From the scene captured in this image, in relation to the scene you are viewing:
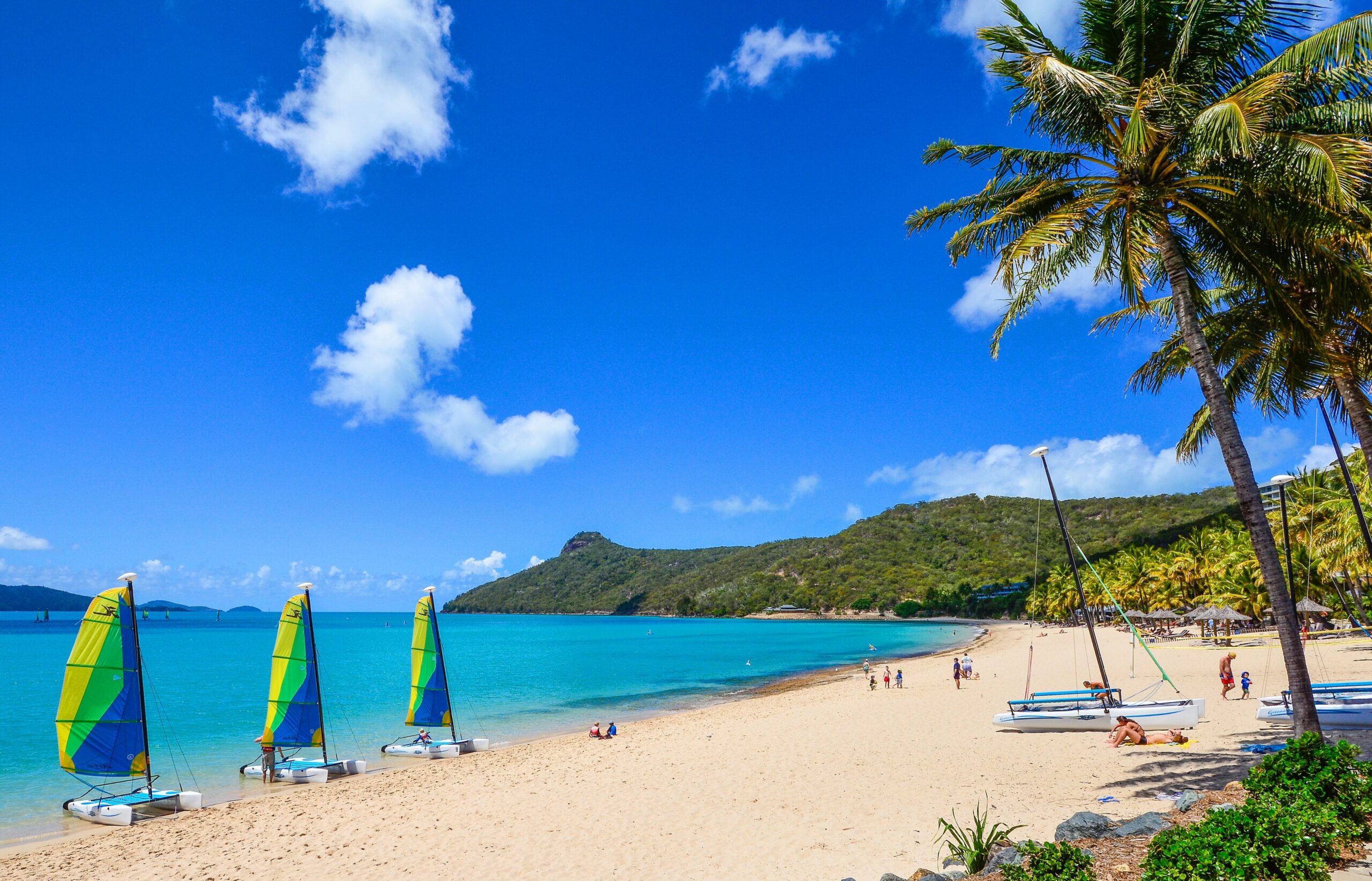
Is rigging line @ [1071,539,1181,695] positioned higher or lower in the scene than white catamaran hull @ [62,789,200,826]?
higher

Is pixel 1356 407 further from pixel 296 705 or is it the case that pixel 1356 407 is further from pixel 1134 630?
pixel 296 705

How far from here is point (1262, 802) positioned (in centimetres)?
625

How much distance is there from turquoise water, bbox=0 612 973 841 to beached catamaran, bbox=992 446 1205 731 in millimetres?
16061

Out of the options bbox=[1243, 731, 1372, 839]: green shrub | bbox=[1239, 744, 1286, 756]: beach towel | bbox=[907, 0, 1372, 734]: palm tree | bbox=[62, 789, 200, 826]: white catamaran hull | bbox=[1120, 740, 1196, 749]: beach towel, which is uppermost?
bbox=[907, 0, 1372, 734]: palm tree

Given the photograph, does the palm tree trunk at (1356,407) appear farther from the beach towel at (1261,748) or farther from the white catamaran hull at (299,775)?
the white catamaran hull at (299,775)

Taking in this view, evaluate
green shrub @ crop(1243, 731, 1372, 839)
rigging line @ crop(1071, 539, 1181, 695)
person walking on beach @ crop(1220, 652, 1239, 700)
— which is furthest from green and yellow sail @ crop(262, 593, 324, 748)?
person walking on beach @ crop(1220, 652, 1239, 700)

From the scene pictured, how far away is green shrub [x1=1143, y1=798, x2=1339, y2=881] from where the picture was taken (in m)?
5.14

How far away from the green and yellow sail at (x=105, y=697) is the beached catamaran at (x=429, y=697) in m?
8.09

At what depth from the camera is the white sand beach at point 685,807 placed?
10789 mm

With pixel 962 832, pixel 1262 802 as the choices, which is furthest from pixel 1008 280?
pixel 962 832

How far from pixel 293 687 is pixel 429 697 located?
5.16 meters

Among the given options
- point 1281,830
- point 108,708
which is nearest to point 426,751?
point 108,708

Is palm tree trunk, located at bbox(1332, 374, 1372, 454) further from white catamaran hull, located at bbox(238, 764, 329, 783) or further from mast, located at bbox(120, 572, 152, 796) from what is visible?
white catamaran hull, located at bbox(238, 764, 329, 783)

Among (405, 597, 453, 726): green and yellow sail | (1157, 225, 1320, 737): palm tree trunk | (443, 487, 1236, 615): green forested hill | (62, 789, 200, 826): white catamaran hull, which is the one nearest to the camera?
(1157, 225, 1320, 737): palm tree trunk
